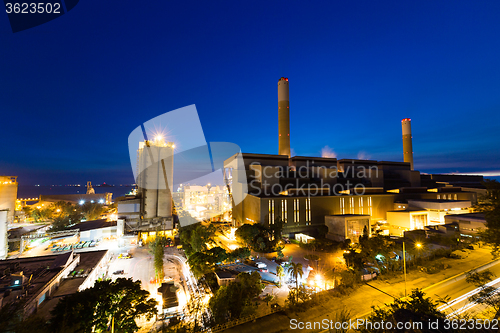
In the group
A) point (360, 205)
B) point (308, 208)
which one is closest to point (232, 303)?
point (308, 208)

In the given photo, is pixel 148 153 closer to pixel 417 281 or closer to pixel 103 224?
pixel 103 224

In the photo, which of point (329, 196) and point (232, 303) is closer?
point (232, 303)

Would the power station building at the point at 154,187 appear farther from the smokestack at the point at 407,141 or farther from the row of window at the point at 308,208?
the smokestack at the point at 407,141

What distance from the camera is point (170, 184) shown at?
143 ft

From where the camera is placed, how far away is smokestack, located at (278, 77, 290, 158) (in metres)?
57.1

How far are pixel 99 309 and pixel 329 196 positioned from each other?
4201cm

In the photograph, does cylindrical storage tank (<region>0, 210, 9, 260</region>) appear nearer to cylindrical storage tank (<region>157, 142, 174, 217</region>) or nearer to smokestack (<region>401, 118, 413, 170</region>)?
cylindrical storage tank (<region>157, 142, 174, 217</region>)

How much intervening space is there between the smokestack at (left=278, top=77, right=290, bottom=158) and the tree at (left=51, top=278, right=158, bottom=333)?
163 feet

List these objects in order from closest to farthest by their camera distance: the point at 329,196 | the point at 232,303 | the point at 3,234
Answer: the point at 232,303 < the point at 3,234 < the point at 329,196

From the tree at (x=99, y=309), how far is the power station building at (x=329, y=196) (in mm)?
29384

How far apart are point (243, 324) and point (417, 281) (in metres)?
16.1

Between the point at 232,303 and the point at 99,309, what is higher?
the point at 99,309

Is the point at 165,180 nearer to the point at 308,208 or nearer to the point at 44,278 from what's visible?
the point at 44,278

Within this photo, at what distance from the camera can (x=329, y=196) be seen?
144ft
